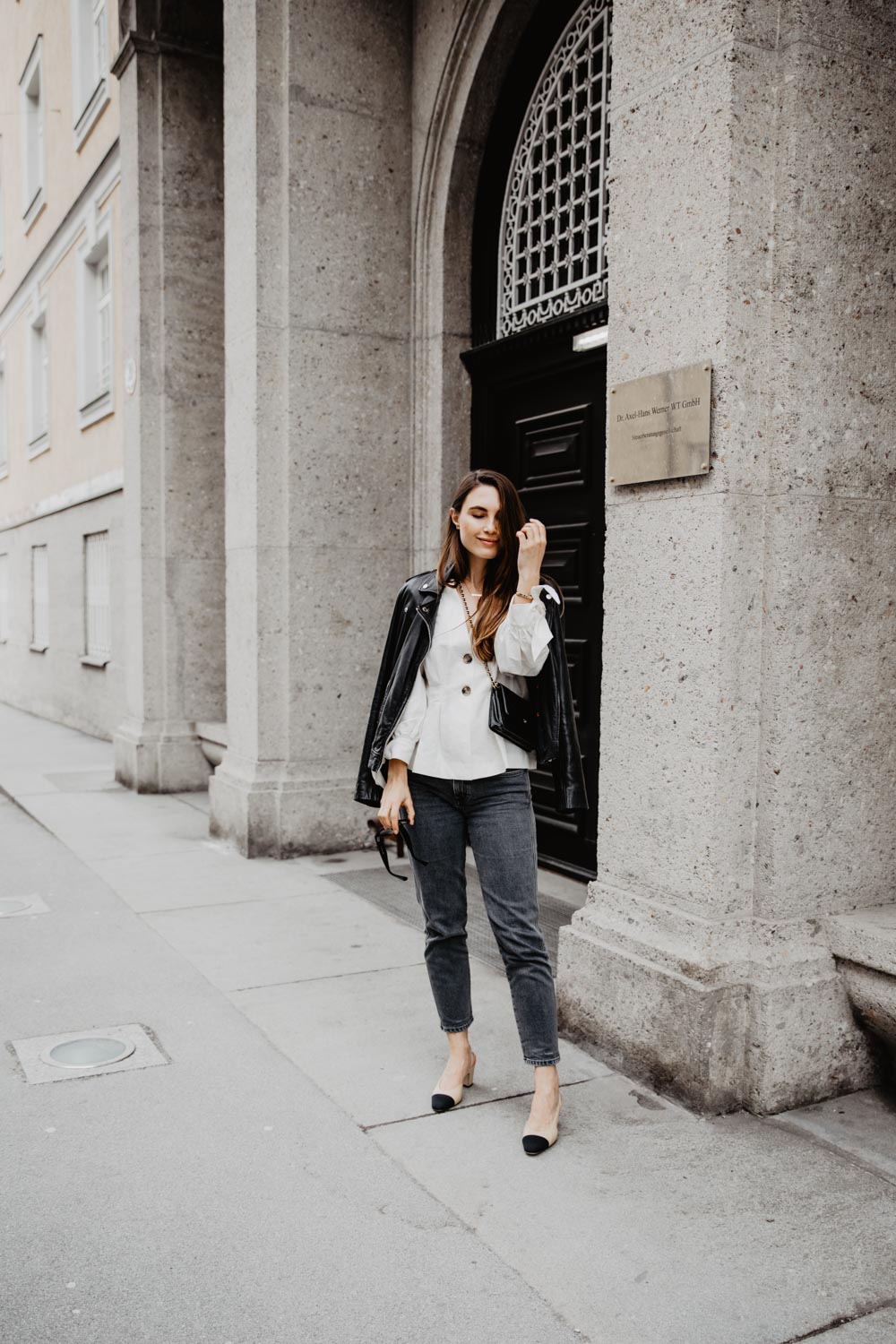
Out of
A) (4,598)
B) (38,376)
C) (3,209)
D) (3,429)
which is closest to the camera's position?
(38,376)

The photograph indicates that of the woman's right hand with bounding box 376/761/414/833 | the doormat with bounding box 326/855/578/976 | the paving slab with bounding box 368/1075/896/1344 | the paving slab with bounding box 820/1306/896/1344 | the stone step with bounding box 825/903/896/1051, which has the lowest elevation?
the paving slab with bounding box 820/1306/896/1344

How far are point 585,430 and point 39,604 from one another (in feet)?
44.3

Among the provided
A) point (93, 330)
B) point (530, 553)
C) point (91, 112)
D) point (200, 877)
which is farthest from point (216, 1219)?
point (93, 330)

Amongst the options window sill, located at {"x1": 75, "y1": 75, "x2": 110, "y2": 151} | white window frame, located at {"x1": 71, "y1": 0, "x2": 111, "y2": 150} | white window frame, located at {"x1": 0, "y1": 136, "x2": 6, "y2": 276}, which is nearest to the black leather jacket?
window sill, located at {"x1": 75, "y1": 75, "x2": 110, "y2": 151}

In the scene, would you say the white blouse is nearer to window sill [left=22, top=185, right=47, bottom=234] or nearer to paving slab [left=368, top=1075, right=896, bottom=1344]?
paving slab [left=368, top=1075, right=896, bottom=1344]

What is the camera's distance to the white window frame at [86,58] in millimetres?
13175

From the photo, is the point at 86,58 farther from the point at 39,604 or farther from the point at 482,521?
the point at 482,521

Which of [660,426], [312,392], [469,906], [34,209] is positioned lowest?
[469,906]

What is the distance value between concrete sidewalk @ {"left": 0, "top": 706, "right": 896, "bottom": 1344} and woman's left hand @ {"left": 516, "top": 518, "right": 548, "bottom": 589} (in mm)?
1690

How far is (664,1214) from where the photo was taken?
312 cm

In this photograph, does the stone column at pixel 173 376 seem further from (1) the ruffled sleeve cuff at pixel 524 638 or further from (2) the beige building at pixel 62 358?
(1) the ruffled sleeve cuff at pixel 524 638

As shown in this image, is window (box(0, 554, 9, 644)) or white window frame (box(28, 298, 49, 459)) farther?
window (box(0, 554, 9, 644))

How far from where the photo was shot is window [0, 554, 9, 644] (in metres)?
20.1

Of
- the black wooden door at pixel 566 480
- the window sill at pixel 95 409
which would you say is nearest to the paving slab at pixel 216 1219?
the black wooden door at pixel 566 480
